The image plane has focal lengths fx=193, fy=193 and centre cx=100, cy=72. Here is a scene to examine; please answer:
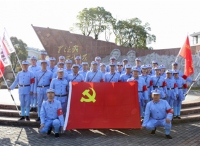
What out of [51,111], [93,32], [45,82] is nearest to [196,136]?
[51,111]

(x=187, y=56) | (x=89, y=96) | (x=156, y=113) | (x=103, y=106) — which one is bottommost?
(x=156, y=113)

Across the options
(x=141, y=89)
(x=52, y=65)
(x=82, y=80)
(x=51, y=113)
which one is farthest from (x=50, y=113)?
(x=141, y=89)

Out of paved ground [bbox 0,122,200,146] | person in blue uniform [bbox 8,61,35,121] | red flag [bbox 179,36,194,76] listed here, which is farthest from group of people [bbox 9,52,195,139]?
red flag [bbox 179,36,194,76]

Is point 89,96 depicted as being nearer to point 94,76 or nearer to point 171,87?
point 94,76

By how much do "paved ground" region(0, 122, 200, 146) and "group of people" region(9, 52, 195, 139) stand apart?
28 centimetres

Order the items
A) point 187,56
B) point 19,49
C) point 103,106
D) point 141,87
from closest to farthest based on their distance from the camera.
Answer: point 103,106 < point 141,87 < point 187,56 < point 19,49

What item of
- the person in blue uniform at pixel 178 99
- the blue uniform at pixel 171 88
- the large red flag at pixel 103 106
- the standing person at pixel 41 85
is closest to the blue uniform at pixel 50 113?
the large red flag at pixel 103 106

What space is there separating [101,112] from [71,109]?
2.78ft

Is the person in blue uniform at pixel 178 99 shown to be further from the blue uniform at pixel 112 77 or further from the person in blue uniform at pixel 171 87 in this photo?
the blue uniform at pixel 112 77

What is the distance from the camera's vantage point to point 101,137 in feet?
17.1

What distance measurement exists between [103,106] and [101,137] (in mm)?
844

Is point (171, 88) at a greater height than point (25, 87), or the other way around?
point (25, 87)

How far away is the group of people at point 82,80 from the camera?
5.20 m

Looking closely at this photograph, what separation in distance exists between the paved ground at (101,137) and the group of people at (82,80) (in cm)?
28
